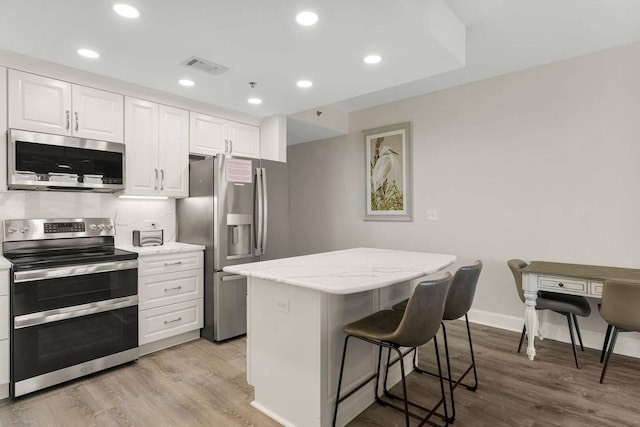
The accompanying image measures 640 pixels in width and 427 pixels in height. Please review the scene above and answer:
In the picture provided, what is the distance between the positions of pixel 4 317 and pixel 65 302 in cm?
33

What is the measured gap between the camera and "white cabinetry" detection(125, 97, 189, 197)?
3174mm

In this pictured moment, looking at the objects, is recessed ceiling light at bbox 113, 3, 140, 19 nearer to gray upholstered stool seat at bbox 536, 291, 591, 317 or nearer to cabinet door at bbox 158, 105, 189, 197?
cabinet door at bbox 158, 105, 189, 197

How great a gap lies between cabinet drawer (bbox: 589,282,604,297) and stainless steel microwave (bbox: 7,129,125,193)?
3.95 m

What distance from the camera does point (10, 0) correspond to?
1.85m

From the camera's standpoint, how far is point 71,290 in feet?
8.20

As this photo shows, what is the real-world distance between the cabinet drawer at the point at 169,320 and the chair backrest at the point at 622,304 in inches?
132

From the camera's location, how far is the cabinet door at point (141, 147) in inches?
124

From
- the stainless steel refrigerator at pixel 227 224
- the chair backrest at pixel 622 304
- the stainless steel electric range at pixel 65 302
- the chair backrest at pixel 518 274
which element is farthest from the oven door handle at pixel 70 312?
the chair backrest at pixel 622 304

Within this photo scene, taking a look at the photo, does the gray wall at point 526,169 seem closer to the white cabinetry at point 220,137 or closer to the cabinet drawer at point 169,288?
the white cabinetry at point 220,137

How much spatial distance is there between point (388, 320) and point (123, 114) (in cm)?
287

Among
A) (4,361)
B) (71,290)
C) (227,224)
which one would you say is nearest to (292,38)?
(227,224)

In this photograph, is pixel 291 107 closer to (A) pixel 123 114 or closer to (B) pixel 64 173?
(A) pixel 123 114

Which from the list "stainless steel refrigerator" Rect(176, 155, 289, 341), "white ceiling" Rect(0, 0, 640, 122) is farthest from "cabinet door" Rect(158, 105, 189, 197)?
"white ceiling" Rect(0, 0, 640, 122)

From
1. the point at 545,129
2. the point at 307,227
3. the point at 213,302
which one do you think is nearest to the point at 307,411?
the point at 213,302
